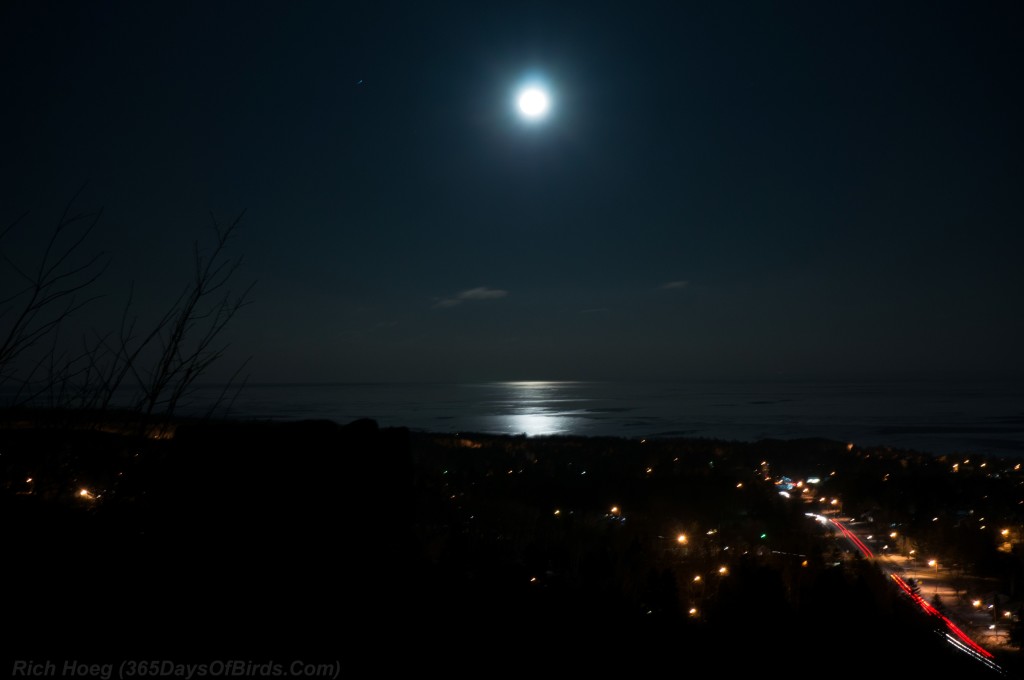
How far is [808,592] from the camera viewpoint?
1291cm

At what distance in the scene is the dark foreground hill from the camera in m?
3.28

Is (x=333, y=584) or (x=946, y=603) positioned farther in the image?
(x=946, y=603)

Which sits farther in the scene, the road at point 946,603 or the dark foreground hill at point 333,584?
the road at point 946,603

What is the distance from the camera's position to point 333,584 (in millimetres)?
4918

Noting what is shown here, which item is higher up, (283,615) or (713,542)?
(283,615)

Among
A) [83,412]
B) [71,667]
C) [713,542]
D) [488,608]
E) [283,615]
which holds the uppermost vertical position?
[83,412]

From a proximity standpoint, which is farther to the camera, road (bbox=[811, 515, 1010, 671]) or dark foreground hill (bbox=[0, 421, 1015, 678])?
road (bbox=[811, 515, 1010, 671])

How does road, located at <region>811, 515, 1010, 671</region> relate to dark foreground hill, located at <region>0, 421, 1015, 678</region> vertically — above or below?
below

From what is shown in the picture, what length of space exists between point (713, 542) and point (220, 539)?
689 inches

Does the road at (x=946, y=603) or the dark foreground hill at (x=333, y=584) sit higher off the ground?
the dark foreground hill at (x=333, y=584)

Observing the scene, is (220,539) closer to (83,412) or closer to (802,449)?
(83,412)

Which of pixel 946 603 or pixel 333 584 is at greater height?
pixel 333 584

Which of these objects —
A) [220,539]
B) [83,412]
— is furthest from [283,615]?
[83,412]

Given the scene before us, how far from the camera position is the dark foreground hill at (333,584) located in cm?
328
